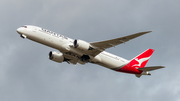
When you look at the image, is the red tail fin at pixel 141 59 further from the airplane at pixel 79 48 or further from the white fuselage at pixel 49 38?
the white fuselage at pixel 49 38

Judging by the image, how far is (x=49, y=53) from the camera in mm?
51719

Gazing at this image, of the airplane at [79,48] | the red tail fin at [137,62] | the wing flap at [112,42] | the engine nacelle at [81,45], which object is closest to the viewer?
the wing flap at [112,42]

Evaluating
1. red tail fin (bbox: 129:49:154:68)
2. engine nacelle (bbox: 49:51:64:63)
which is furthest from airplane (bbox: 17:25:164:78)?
red tail fin (bbox: 129:49:154:68)

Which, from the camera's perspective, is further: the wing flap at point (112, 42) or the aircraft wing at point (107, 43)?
the aircraft wing at point (107, 43)

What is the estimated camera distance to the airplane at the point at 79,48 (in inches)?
1735

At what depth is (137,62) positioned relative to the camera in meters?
53.6

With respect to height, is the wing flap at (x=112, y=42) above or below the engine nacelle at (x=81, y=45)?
above

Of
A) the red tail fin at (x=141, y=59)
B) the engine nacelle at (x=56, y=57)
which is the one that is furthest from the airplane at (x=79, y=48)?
the red tail fin at (x=141, y=59)

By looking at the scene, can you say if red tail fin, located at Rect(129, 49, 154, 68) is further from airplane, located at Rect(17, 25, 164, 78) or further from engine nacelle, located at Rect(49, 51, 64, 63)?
engine nacelle, located at Rect(49, 51, 64, 63)

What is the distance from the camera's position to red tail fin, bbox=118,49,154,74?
51.7 metres

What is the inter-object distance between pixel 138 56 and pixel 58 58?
1582cm

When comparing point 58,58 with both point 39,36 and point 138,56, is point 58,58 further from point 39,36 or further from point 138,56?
point 138,56

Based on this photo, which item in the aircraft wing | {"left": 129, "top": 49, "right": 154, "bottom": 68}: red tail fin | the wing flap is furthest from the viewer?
{"left": 129, "top": 49, "right": 154, "bottom": 68}: red tail fin

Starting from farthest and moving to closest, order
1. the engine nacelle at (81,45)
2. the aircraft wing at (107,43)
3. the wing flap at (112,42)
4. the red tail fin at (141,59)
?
the red tail fin at (141,59), the engine nacelle at (81,45), the aircraft wing at (107,43), the wing flap at (112,42)
